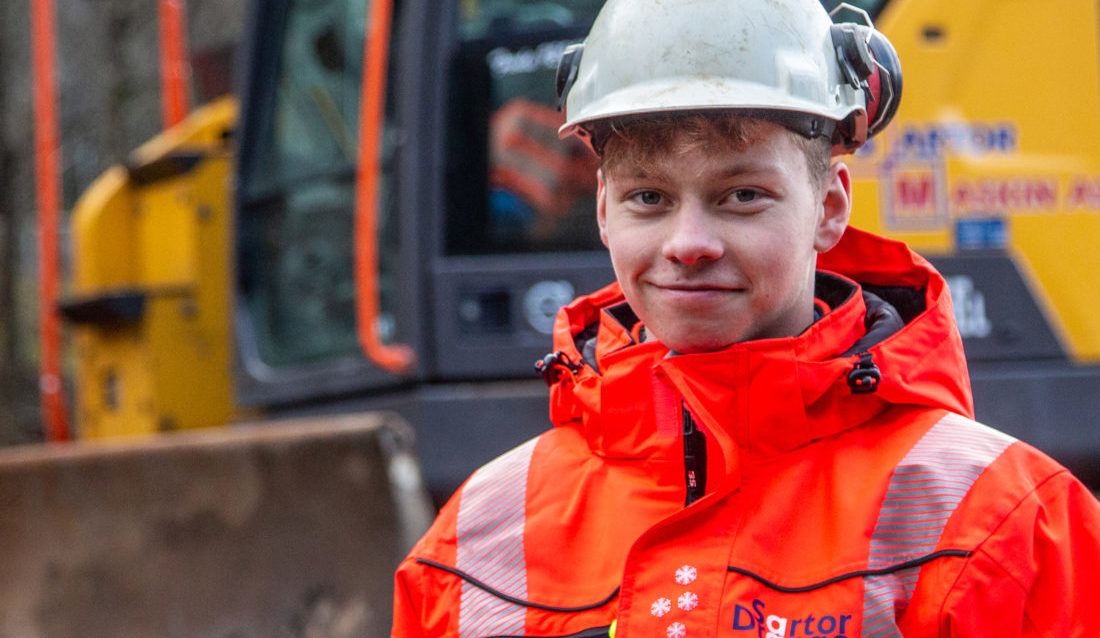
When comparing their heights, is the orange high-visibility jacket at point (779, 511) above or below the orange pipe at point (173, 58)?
below

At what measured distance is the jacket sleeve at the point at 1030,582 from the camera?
47.3 inches

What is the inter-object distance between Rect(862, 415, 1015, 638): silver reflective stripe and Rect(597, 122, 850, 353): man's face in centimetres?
22

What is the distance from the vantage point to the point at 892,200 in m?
3.39

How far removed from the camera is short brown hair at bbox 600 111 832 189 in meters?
1.38

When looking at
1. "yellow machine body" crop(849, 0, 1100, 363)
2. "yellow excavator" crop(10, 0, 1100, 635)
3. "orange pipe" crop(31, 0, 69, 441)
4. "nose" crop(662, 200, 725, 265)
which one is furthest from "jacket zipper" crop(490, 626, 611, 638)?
"orange pipe" crop(31, 0, 69, 441)

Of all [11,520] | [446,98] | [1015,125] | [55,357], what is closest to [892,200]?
[1015,125]

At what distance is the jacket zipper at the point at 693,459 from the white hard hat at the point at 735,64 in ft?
1.09

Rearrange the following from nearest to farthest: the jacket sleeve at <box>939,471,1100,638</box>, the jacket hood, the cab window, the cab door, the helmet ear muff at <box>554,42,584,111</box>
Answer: the jacket sleeve at <box>939,471,1100,638</box> < the jacket hood < the helmet ear muff at <box>554,42,584,111</box> < the cab window < the cab door

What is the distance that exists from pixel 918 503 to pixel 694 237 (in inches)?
13.6

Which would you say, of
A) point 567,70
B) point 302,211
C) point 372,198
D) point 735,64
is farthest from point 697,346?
point 302,211

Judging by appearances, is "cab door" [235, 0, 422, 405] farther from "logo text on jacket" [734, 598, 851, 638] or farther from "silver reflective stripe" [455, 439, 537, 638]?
"logo text on jacket" [734, 598, 851, 638]

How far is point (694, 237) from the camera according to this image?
4.44 ft

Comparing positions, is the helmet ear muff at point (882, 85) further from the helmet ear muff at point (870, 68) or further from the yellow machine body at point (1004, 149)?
the yellow machine body at point (1004, 149)

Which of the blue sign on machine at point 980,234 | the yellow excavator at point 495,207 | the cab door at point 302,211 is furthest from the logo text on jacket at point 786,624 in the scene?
the cab door at point 302,211
